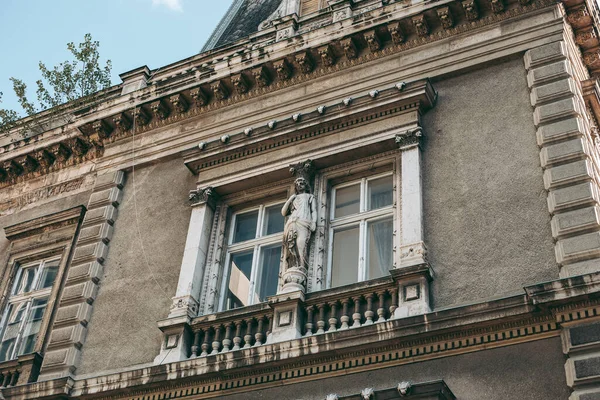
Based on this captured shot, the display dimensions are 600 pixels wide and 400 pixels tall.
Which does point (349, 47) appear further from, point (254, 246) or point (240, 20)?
point (240, 20)

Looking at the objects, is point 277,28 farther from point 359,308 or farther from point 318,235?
point 359,308

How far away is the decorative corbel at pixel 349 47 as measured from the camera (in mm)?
13234

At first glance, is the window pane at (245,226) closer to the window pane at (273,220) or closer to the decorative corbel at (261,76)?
the window pane at (273,220)

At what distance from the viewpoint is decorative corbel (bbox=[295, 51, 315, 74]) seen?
44.4 feet

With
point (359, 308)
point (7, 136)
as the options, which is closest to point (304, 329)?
point (359, 308)

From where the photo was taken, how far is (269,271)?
12.1 m

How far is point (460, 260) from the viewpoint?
10242 millimetres

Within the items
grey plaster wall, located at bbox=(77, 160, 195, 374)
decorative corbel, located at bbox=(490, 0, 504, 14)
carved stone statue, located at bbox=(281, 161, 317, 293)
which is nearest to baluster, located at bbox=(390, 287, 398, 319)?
carved stone statue, located at bbox=(281, 161, 317, 293)

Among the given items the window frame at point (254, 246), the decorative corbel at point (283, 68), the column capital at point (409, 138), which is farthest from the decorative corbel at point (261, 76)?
the column capital at point (409, 138)

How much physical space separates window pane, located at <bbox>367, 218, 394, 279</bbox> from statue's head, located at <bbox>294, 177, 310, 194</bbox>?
1107 mm

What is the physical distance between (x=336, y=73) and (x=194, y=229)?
3.41 meters

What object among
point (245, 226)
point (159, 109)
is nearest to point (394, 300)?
point (245, 226)

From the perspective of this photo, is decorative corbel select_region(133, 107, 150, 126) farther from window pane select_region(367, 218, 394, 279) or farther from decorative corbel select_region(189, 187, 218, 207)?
window pane select_region(367, 218, 394, 279)

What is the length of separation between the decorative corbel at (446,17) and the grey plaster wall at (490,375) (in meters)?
5.62
